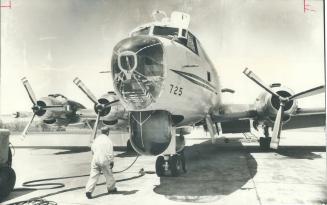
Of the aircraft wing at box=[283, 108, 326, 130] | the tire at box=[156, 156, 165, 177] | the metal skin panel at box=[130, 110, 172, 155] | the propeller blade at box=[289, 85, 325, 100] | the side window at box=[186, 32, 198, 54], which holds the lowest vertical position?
the tire at box=[156, 156, 165, 177]

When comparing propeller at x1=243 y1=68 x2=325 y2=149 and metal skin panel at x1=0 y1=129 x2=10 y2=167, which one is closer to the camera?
metal skin panel at x1=0 y1=129 x2=10 y2=167

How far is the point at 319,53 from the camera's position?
24.9 feet

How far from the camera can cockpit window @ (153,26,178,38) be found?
7.80 meters

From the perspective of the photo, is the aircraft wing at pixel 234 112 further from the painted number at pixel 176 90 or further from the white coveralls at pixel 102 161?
the white coveralls at pixel 102 161

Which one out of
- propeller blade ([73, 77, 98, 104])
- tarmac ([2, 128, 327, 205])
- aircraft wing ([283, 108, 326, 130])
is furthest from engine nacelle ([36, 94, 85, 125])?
aircraft wing ([283, 108, 326, 130])

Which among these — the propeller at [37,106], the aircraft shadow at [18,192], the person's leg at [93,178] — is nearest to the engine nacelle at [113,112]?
the propeller at [37,106]

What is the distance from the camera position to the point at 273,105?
12.0 meters

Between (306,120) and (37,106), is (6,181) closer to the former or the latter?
(37,106)

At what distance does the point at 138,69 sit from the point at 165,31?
238 centimetres

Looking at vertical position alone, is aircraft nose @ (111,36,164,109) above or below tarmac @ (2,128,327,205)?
above

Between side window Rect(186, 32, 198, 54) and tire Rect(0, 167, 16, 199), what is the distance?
5.43 metres

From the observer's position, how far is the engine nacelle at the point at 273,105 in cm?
1155

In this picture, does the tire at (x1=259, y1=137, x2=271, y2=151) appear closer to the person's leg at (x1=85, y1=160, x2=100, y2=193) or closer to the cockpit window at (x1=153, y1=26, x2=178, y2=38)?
the cockpit window at (x1=153, y1=26, x2=178, y2=38)

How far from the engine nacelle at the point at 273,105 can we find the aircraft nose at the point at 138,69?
23.1ft
